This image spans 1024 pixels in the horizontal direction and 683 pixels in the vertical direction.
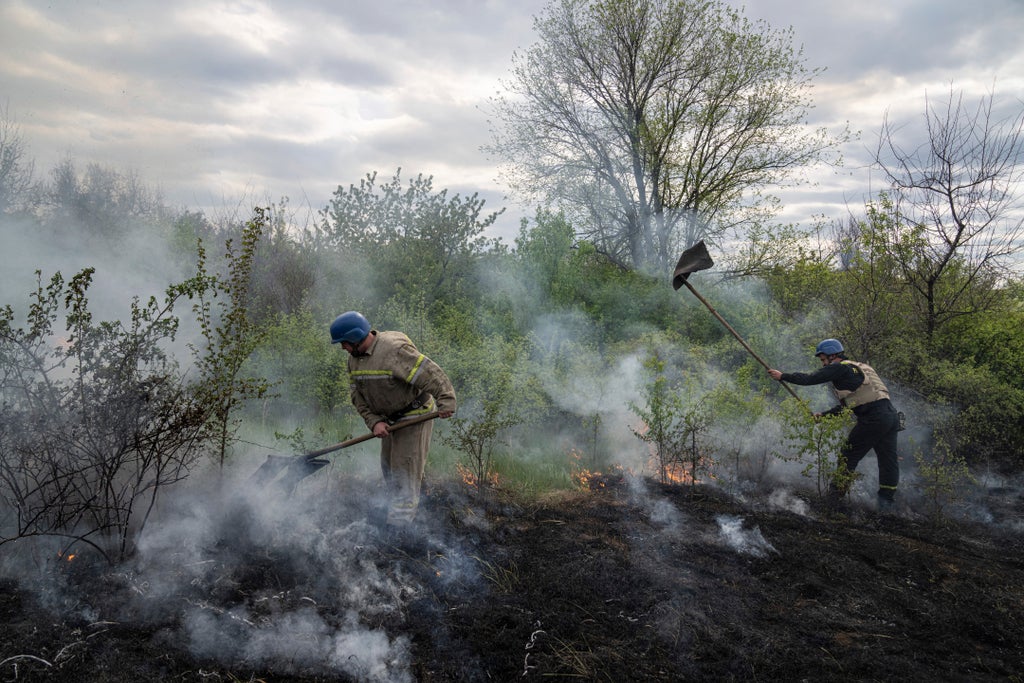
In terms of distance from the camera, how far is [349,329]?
15.8ft

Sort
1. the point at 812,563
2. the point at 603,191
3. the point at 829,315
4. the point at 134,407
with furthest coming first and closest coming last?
the point at 603,191
the point at 829,315
the point at 812,563
the point at 134,407

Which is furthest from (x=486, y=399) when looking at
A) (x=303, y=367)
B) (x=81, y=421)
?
(x=81, y=421)

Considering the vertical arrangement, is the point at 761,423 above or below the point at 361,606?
above

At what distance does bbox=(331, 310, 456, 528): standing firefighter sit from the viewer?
4.91m

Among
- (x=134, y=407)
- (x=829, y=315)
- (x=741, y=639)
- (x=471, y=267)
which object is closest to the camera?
(x=741, y=639)

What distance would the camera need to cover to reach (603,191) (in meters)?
16.3

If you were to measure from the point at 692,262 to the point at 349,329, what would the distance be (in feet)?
13.0

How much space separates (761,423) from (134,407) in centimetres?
651

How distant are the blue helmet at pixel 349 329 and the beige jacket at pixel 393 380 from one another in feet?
0.56

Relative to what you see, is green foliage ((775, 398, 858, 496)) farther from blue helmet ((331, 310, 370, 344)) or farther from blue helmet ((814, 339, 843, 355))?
blue helmet ((331, 310, 370, 344))

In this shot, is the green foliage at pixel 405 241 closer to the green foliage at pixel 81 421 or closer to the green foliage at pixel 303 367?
the green foliage at pixel 303 367

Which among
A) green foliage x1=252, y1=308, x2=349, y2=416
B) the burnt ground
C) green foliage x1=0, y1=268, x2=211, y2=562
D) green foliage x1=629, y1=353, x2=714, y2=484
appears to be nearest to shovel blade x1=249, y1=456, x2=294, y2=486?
the burnt ground

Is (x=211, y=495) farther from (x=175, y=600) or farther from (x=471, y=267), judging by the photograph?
(x=471, y=267)

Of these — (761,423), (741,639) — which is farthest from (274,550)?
(761,423)
